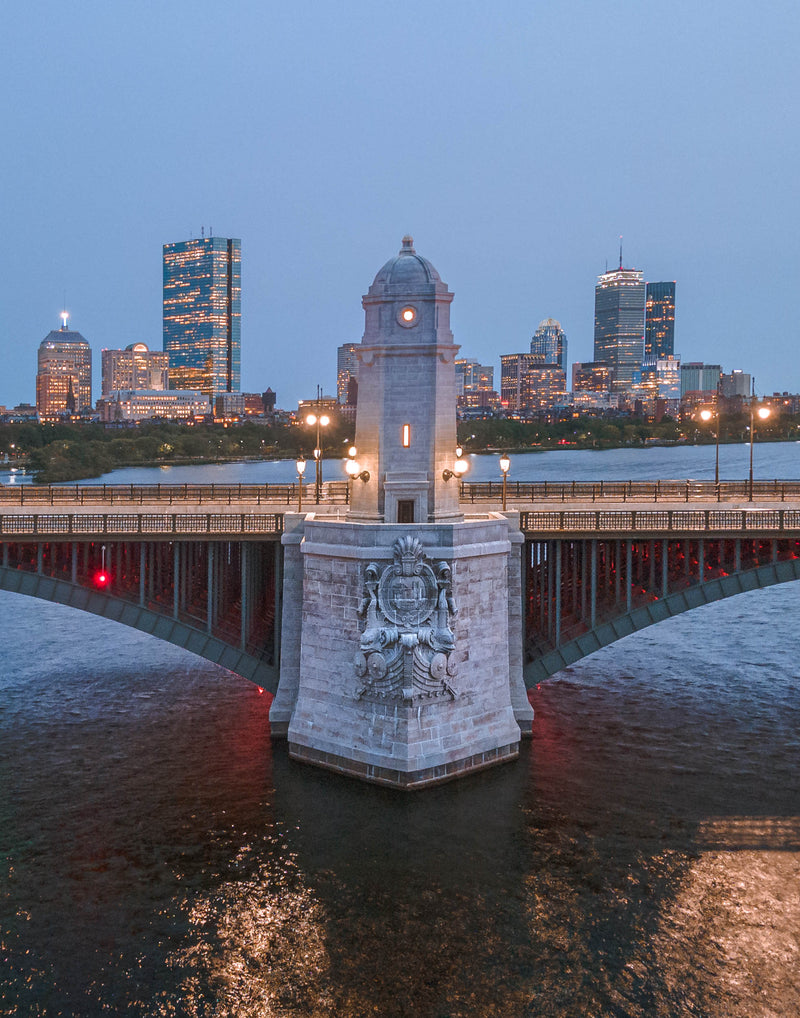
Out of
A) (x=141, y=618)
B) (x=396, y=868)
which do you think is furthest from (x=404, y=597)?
(x=141, y=618)

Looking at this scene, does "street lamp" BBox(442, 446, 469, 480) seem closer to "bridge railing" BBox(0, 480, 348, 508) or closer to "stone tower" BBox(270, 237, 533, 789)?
"stone tower" BBox(270, 237, 533, 789)

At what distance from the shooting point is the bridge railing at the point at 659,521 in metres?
42.0

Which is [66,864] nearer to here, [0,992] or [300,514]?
[0,992]

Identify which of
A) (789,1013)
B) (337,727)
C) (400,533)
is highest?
(400,533)

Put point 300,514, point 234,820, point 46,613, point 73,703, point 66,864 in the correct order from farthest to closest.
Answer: point 46,613 < point 73,703 < point 300,514 < point 234,820 < point 66,864

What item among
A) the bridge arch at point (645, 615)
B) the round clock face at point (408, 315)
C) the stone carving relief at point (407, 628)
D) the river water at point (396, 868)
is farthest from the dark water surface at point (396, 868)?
the round clock face at point (408, 315)

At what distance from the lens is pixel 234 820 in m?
34.3

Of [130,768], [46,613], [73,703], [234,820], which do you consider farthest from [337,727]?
[46,613]

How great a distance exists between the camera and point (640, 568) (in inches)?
1724

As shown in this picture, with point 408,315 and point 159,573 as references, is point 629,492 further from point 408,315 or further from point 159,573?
point 159,573

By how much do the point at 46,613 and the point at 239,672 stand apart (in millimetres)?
32659

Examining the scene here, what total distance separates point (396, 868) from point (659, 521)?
18.8m

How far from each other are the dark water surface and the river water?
83 millimetres

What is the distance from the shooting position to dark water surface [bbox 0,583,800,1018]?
84.2ft
